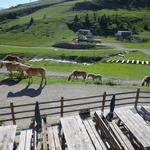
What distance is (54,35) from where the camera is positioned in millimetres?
124250

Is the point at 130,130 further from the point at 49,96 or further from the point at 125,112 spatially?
the point at 49,96

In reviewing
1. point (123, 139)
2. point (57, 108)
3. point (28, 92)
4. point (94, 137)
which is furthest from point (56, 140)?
point (28, 92)

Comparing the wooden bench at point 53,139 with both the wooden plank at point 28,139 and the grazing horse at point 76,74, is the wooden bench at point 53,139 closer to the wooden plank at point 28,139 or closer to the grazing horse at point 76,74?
the wooden plank at point 28,139

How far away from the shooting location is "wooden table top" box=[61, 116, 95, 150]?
12.8 meters

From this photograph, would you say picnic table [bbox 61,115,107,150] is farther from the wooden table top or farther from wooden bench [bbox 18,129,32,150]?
wooden bench [bbox 18,129,32,150]

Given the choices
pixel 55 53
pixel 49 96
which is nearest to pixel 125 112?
pixel 49 96

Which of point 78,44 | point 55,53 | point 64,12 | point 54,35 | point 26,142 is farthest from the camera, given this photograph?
point 64,12

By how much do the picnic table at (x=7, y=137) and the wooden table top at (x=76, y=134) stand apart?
237cm

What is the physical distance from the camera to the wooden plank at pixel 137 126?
44.1ft

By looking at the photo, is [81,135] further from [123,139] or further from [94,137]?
[123,139]

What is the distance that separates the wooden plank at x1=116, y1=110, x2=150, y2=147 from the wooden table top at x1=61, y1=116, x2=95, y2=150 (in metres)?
2.20

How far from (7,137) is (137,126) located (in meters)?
6.18

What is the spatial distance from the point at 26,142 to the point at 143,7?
18589cm

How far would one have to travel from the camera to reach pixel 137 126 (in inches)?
585
